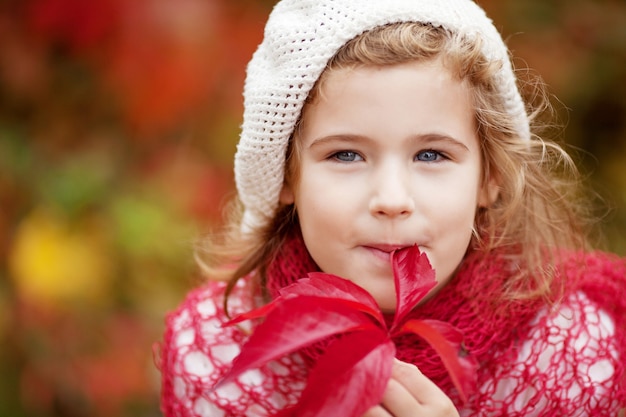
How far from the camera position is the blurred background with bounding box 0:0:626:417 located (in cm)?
253

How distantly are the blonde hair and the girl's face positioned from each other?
0.10 ft

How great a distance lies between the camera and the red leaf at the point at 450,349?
1049 millimetres

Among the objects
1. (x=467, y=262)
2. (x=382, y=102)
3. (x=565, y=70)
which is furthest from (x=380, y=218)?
(x=565, y=70)

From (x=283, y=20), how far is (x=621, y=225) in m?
1.91

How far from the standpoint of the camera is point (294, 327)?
41.9 inches

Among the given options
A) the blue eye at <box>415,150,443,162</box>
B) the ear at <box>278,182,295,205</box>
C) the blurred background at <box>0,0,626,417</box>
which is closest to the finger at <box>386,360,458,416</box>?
the blue eye at <box>415,150,443,162</box>

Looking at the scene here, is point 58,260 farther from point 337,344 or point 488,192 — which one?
point 337,344

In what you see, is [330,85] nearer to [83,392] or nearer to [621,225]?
[83,392]

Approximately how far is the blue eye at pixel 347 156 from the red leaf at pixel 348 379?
1.39 feet

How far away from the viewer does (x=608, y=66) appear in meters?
3.00

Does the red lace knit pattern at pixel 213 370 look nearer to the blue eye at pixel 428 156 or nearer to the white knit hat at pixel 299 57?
the white knit hat at pixel 299 57

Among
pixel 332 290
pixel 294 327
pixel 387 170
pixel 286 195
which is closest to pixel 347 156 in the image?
pixel 387 170

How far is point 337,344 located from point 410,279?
0.69ft

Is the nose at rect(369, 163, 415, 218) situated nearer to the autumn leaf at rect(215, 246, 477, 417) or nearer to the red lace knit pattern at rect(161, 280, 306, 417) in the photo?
the autumn leaf at rect(215, 246, 477, 417)
